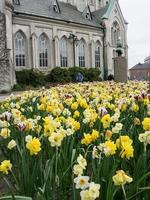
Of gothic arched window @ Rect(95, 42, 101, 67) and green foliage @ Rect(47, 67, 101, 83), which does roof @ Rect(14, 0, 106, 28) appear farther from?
green foliage @ Rect(47, 67, 101, 83)

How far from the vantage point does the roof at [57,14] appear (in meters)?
→ 37.0

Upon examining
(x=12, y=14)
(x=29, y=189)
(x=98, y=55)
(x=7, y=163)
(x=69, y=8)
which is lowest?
(x=29, y=189)

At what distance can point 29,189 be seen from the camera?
276 cm

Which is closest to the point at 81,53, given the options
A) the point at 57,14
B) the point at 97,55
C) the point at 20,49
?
the point at 97,55

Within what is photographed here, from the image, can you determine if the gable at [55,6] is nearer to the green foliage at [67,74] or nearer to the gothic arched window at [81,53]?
the gothic arched window at [81,53]

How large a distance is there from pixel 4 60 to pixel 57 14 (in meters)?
14.1

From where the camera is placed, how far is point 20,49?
36.6 metres

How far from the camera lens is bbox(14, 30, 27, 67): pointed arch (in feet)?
118

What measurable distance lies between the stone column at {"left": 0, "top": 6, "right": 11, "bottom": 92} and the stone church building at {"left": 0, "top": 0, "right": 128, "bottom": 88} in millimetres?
1180

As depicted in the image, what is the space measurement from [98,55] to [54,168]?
4325 cm

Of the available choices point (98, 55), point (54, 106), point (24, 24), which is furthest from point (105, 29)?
point (54, 106)

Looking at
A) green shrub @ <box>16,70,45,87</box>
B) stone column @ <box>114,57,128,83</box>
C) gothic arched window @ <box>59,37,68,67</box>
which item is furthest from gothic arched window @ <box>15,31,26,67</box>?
stone column @ <box>114,57,128,83</box>

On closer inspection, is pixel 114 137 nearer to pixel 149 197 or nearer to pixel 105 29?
pixel 149 197

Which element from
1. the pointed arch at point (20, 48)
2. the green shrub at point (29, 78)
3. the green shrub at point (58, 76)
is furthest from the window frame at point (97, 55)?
the green shrub at point (29, 78)
